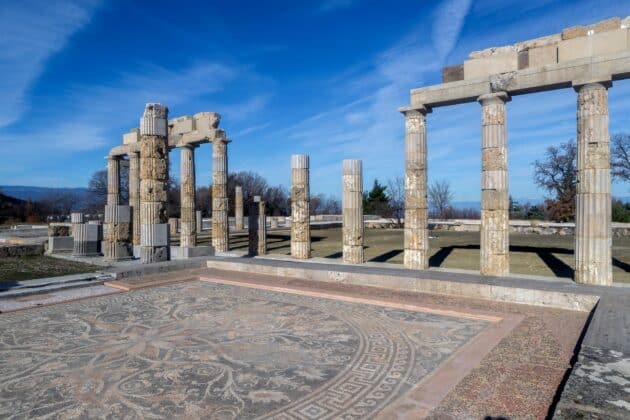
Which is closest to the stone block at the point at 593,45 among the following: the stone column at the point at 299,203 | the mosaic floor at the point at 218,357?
the mosaic floor at the point at 218,357

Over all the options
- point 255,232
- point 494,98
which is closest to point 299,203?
point 255,232

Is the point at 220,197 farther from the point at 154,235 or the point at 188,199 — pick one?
the point at 154,235

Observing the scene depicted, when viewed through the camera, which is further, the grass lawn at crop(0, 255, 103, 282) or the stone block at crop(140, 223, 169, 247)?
the stone block at crop(140, 223, 169, 247)

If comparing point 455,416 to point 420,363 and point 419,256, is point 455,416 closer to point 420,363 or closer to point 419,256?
point 420,363

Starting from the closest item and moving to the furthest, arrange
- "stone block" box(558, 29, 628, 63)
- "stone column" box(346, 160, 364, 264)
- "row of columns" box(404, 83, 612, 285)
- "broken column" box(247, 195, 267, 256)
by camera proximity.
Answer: "stone block" box(558, 29, 628, 63)
"row of columns" box(404, 83, 612, 285)
"stone column" box(346, 160, 364, 264)
"broken column" box(247, 195, 267, 256)

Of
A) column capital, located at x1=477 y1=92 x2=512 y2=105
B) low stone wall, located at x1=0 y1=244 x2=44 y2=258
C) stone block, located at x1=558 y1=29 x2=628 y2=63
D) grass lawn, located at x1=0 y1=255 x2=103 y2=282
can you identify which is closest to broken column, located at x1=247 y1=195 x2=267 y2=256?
grass lawn, located at x1=0 y1=255 x2=103 y2=282

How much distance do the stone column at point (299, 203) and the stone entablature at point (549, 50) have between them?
5.53 meters

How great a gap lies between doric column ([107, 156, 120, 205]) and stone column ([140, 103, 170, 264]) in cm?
855

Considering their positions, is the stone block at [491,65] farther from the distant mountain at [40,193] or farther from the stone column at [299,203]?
the distant mountain at [40,193]

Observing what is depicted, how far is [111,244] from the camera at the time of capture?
46.5 feet

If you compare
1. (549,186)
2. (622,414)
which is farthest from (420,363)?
(549,186)

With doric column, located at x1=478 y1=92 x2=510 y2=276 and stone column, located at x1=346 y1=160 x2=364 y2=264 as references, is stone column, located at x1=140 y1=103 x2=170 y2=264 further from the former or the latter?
doric column, located at x1=478 y1=92 x2=510 y2=276

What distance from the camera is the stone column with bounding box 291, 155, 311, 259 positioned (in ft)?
46.4

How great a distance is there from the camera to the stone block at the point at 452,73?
1108 centimetres
